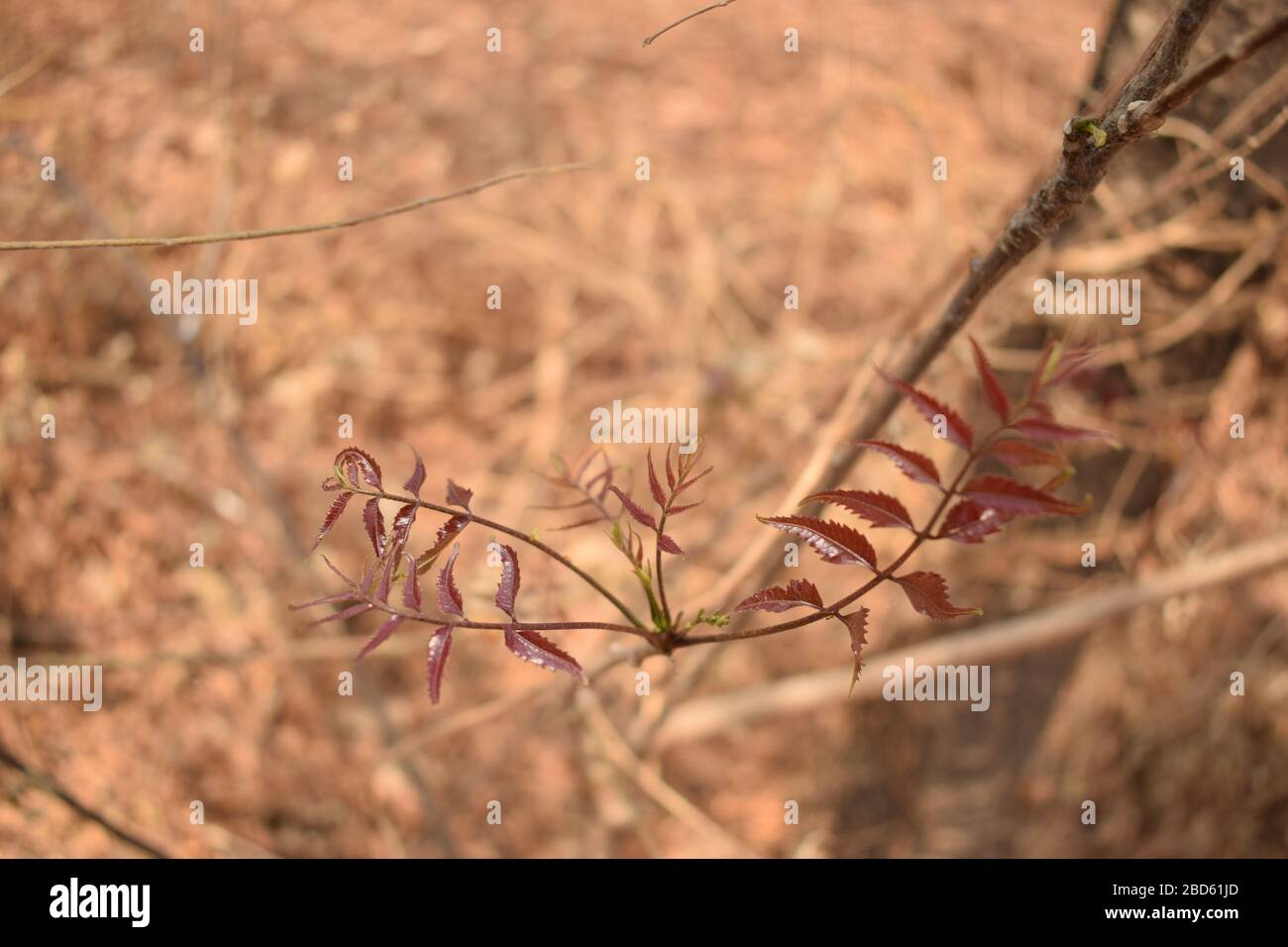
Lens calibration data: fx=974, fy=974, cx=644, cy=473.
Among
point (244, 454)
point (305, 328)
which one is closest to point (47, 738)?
point (244, 454)

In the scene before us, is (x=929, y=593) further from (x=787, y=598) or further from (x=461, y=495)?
(x=461, y=495)

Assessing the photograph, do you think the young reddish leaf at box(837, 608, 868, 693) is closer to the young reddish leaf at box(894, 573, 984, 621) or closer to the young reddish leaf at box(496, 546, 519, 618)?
the young reddish leaf at box(894, 573, 984, 621)

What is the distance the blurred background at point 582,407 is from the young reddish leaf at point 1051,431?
69cm

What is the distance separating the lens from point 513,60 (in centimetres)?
388

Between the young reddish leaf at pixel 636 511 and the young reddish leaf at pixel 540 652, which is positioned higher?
the young reddish leaf at pixel 636 511

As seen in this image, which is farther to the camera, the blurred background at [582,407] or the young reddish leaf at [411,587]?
the blurred background at [582,407]

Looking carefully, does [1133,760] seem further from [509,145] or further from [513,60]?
[513,60]

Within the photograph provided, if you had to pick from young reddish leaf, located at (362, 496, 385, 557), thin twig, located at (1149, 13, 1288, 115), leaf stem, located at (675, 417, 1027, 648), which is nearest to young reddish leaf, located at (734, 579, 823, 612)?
leaf stem, located at (675, 417, 1027, 648)

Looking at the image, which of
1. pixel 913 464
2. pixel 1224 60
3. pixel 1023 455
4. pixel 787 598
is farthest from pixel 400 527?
pixel 1224 60

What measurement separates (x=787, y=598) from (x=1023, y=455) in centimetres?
27

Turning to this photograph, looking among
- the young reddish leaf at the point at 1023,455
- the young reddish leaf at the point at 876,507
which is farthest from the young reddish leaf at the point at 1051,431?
the young reddish leaf at the point at 876,507

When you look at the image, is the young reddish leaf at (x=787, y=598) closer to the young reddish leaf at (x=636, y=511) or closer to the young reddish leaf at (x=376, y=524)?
the young reddish leaf at (x=636, y=511)

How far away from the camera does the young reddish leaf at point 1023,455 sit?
948mm

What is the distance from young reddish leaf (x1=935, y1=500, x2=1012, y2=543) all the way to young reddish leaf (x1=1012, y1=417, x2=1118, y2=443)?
0.29 feet
